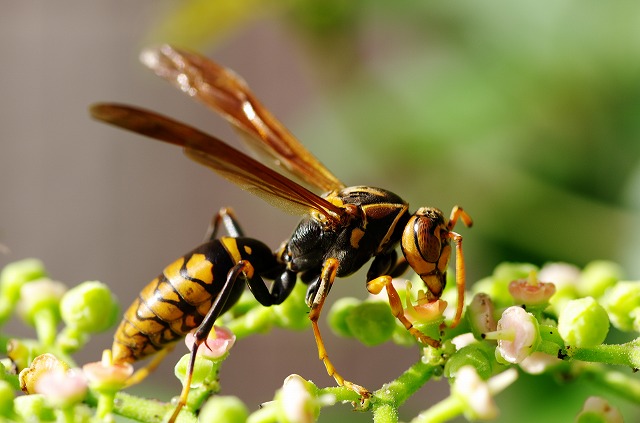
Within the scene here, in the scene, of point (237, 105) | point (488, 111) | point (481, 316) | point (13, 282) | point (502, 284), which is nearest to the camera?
point (481, 316)

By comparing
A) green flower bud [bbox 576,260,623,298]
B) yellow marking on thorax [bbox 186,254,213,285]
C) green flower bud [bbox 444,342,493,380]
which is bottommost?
green flower bud [bbox 444,342,493,380]

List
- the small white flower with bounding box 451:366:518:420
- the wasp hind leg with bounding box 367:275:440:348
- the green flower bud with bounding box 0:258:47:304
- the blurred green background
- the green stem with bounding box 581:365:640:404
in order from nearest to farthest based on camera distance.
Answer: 1. the small white flower with bounding box 451:366:518:420
2. the wasp hind leg with bounding box 367:275:440:348
3. the green stem with bounding box 581:365:640:404
4. the green flower bud with bounding box 0:258:47:304
5. the blurred green background

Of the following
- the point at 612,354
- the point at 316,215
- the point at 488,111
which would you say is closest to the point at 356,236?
the point at 316,215

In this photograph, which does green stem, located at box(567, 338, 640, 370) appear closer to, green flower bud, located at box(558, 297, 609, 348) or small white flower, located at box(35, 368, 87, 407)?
green flower bud, located at box(558, 297, 609, 348)

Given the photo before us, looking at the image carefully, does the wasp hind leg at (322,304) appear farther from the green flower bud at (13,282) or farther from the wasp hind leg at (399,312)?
the green flower bud at (13,282)

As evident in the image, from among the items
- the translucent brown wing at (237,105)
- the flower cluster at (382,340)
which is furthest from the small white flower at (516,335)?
the translucent brown wing at (237,105)

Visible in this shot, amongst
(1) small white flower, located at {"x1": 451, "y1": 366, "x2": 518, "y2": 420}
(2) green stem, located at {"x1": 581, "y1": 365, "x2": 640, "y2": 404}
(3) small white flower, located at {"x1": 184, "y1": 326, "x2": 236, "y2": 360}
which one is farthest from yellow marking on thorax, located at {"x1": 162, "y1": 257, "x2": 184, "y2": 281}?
(2) green stem, located at {"x1": 581, "y1": 365, "x2": 640, "y2": 404}

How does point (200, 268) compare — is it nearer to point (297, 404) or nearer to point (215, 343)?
point (215, 343)
